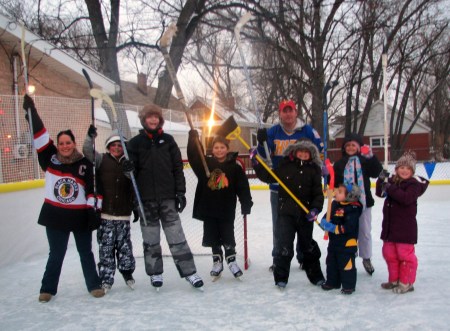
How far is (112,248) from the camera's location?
386 centimetres

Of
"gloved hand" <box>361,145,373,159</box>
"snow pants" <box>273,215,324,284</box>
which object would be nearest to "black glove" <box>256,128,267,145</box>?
"snow pants" <box>273,215,324,284</box>

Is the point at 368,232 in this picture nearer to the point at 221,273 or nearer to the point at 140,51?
the point at 221,273

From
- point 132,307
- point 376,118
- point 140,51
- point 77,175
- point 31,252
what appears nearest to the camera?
point 132,307

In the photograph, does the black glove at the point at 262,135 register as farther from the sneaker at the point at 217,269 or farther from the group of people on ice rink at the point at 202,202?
the sneaker at the point at 217,269

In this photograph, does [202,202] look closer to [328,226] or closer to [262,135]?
[262,135]

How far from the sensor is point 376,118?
31.1 metres

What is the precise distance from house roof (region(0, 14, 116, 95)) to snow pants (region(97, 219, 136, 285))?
539 centimetres

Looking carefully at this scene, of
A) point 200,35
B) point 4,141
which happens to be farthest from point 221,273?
point 200,35

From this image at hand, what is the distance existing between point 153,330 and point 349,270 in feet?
5.43

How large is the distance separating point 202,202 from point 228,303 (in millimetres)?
1000

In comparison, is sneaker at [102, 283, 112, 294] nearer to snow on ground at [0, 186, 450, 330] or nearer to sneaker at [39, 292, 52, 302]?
snow on ground at [0, 186, 450, 330]

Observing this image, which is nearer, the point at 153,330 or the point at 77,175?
the point at 153,330

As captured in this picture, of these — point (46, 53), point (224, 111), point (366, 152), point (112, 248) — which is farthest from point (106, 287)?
point (224, 111)

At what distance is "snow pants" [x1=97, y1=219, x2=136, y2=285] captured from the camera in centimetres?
382
